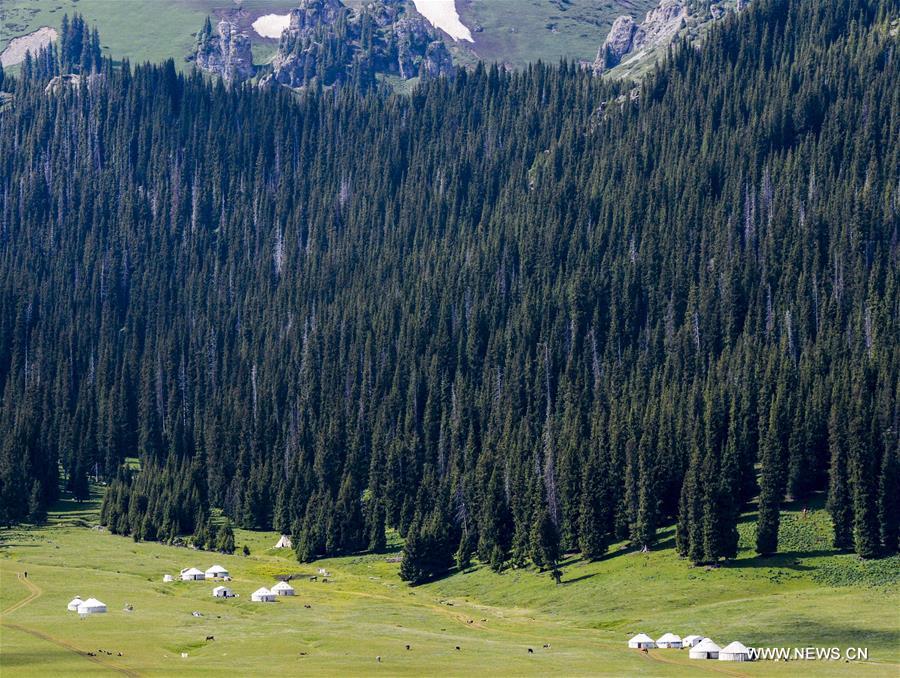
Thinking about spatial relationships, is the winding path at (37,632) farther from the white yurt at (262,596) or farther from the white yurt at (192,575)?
the white yurt at (262,596)

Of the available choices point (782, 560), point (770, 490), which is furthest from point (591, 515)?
point (782, 560)

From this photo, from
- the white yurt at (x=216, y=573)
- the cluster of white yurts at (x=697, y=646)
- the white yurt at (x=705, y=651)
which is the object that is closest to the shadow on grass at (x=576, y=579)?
the cluster of white yurts at (x=697, y=646)

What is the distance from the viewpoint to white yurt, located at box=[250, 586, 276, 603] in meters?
168

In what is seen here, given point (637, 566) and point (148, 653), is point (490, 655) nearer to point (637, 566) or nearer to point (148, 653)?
point (148, 653)

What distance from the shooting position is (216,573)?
7283 inches

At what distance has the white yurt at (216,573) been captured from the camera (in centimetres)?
18441

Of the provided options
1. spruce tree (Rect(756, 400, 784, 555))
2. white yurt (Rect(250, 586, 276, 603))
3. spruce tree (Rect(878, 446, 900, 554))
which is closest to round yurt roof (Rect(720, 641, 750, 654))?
spruce tree (Rect(756, 400, 784, 555))

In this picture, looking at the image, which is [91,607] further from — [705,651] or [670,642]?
[705,651]

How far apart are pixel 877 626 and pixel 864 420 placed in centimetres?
4638

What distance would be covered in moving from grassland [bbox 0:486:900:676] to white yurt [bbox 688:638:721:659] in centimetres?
193

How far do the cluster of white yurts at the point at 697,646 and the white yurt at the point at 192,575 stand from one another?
66.8 meters

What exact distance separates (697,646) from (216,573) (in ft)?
247

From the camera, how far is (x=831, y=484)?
6919 inches

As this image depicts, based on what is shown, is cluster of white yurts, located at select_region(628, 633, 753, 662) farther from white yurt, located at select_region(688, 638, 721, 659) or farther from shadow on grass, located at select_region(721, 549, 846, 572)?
shadow on grass, located at select_region(721, 549, 846, 572)
